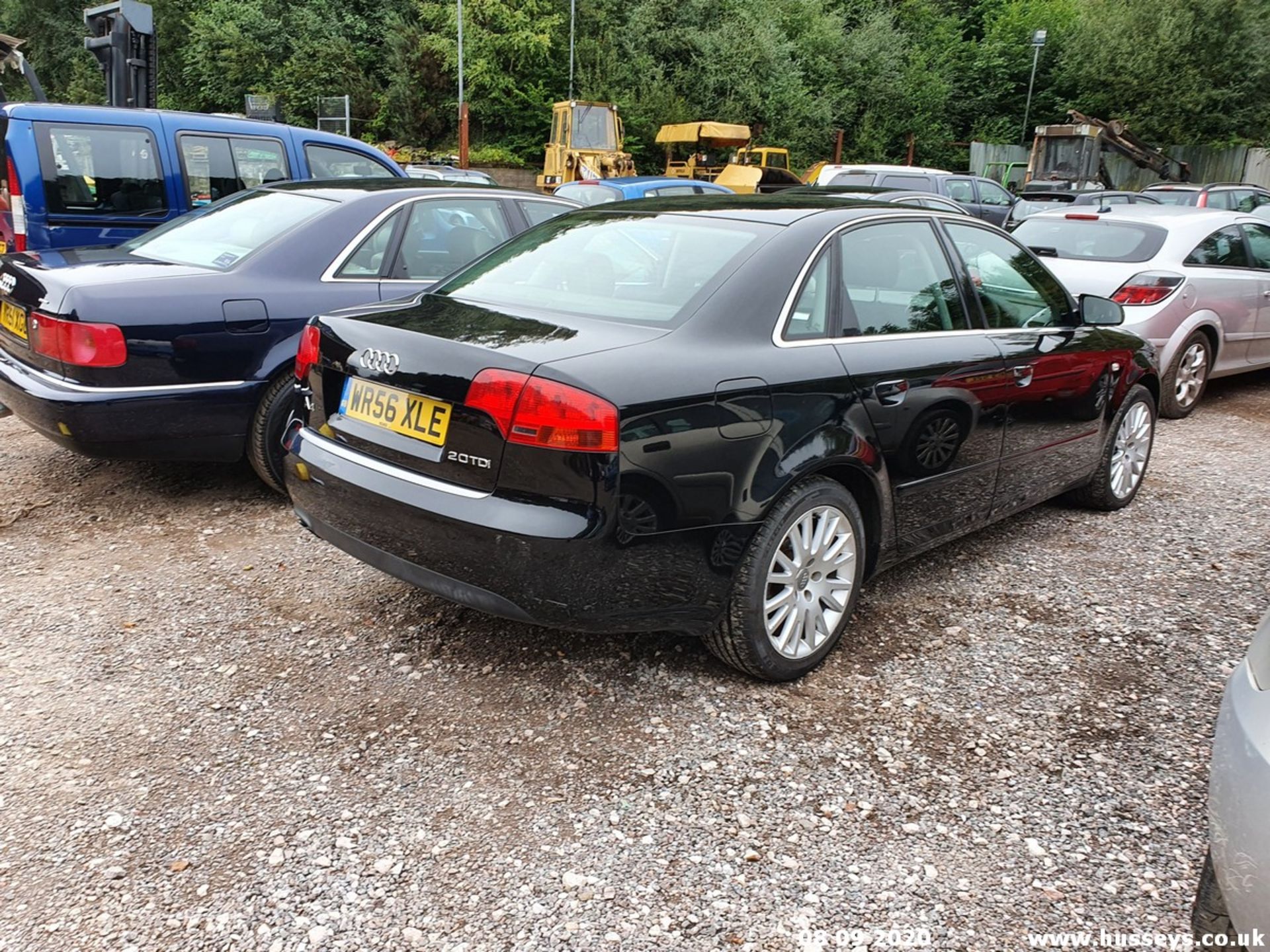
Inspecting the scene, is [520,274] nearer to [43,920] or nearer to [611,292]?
[611,292]

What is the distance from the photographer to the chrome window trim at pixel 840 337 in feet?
10.3

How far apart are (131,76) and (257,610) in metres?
9.10

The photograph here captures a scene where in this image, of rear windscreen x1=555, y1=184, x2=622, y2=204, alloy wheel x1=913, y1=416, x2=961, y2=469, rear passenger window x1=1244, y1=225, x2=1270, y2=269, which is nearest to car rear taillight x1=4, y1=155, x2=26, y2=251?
alloy wheel x1=913, y1=416, x2=961, y2=469

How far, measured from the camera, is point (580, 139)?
25266mm

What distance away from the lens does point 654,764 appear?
112 inches

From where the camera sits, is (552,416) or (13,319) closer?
(552,416)

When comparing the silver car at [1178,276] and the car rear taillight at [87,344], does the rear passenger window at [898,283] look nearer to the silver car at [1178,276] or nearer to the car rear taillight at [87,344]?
the car rear taillight at [87,344]

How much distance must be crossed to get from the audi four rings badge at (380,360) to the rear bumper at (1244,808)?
2.34 m

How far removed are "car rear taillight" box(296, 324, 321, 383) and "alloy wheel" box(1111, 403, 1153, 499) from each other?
3.88m

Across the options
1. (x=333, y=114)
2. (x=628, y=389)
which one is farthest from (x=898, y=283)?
(x=333, y=114)

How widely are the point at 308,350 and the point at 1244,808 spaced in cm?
302

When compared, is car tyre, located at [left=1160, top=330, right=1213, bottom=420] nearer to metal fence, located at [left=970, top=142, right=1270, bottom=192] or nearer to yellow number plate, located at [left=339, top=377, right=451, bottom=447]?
yellow number plate, located at [left=339, top=377, right=451, bottom=447]

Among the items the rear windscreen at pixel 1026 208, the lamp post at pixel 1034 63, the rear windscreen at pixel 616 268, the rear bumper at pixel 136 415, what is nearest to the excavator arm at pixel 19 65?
the rear bumper at pixel 136 415

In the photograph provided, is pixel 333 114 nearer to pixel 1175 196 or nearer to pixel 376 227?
pixel 1175 196
